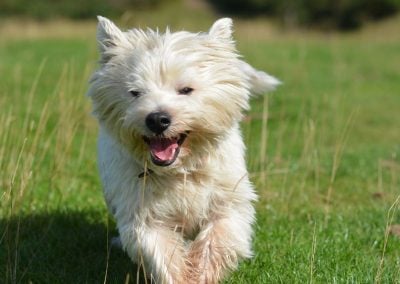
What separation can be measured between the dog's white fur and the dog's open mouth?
0.05 meters

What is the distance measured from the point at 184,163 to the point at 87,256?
1.44 m

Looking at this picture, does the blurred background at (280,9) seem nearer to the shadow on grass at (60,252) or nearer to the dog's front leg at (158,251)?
the shadow on grass at (60,252)

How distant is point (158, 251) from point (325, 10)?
51218 millimetres

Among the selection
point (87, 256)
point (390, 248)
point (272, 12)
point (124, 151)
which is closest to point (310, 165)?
point (390, 248)

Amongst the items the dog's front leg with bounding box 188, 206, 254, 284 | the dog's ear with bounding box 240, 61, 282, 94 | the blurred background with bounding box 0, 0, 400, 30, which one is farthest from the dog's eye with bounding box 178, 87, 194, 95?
the blurred background with bounding box 0, 0, 400, 30

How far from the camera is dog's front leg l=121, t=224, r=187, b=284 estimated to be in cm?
437

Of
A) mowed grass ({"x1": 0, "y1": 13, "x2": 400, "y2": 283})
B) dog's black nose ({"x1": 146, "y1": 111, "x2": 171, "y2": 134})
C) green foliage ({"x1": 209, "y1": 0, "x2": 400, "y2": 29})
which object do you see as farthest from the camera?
green foliage ({"x1": 209, "y1": 0, "x2": 400, "y2": 29})

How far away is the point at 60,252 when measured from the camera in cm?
563

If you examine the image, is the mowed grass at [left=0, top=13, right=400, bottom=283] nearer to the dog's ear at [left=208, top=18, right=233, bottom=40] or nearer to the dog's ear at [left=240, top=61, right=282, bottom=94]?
the dog's ear at [left=240, top=61, right=282, bottom=94]

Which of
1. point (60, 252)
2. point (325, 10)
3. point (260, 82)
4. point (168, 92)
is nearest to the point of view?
point (168, 92)

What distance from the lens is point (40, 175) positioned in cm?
776

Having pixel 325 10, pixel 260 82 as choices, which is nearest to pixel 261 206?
pixel 260 82

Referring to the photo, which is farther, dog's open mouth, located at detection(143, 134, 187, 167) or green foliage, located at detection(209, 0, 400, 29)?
green foliage, located at detection(209, 0, 400, 29)

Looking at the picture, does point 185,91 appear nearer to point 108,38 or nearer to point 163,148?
point 163,148
